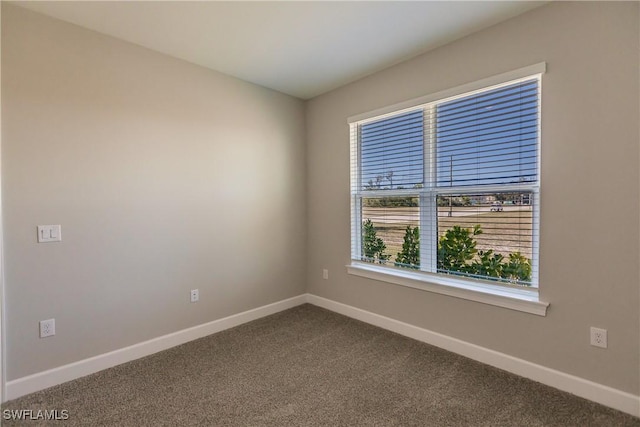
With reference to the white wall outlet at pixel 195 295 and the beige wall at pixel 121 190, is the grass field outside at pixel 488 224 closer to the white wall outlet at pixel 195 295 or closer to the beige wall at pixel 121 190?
the beige wall at pixel 121 190

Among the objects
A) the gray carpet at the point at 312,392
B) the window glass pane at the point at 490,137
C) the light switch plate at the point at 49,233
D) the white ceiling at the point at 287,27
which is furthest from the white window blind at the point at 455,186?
the light switch plate at the point at 49,233

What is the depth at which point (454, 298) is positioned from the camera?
8.41ft

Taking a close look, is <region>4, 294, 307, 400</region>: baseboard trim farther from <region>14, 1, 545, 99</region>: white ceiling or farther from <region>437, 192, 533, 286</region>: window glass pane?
<region>14, 1, 545, 99</region>: white ceiling

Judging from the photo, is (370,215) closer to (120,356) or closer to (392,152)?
(392,152)

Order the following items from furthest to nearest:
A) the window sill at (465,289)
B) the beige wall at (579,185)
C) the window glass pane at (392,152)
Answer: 1. the window glass pane at (392,152)
2. the window sill at (465,289)
3. the beige wall at (579,185)

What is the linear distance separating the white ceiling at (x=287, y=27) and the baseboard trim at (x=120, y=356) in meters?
2.42

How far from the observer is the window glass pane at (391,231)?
292 centimetres

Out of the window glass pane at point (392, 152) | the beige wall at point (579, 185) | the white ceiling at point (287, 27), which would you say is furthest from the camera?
the window glass pane at point (392, 152)

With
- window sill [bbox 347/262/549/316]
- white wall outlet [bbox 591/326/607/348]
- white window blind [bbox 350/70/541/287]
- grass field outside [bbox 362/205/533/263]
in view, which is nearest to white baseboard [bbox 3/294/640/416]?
white wall outlet [bbox 591/326/607/348]

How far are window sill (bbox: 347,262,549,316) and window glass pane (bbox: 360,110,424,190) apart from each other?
0.83 metres

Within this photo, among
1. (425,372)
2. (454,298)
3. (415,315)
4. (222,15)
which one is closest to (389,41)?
(222,15)

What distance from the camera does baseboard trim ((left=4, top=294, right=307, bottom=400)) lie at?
81.2 inches

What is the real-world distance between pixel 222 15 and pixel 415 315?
2.82m

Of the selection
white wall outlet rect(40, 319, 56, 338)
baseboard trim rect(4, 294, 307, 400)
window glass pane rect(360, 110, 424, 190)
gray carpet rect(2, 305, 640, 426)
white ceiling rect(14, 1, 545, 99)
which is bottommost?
gray carpet rect(2, 305, 640, 426)
